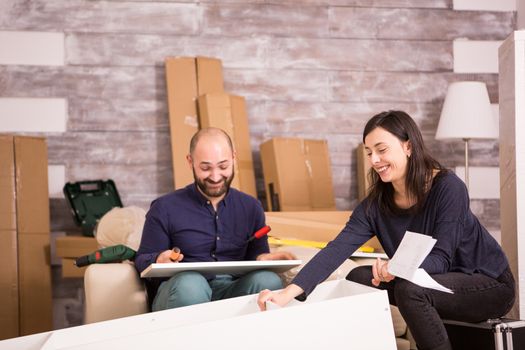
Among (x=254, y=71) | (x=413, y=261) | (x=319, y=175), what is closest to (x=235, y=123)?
(x=254, y=71)

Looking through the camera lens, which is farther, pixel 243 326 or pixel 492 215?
pixel 492 215

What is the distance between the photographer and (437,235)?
2172mm

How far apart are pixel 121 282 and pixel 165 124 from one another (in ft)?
5.28

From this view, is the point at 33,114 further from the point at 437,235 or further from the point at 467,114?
the point at 437,235

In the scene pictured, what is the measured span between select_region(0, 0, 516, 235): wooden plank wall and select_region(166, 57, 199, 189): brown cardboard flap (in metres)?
0.14

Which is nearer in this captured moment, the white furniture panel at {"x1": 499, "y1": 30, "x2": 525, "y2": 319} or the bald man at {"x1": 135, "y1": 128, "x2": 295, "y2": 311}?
the white furniture panel at {"x1": 499, "y1": 30, "x2": 525, "y2": 319}

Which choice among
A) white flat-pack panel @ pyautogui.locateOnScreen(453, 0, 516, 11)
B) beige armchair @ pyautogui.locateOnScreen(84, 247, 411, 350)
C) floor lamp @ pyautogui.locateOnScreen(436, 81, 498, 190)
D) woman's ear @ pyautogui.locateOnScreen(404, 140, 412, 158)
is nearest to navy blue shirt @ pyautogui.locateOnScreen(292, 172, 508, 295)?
woman's ear @ pyautogui.locateOnScreen(404, 140, 412, 158)

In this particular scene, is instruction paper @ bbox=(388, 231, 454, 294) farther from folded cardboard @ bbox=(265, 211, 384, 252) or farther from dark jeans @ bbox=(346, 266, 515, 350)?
folded cardboard @ bbox=(265, 211, 384, 252)

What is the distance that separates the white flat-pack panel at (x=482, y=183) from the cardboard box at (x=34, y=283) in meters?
2.24

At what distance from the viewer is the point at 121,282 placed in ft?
8.30

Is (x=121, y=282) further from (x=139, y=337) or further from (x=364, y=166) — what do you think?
(x=364, y=166)

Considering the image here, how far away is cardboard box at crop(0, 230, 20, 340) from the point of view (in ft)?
11.4

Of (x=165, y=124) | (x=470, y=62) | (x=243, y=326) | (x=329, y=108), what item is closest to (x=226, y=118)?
(x=165, y=124)

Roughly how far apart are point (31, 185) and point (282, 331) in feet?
7.63
